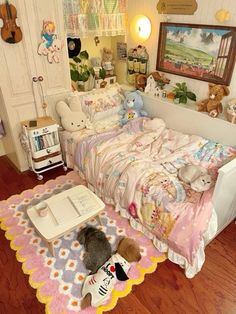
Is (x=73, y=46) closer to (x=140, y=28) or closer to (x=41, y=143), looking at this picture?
(x=140, y=28)

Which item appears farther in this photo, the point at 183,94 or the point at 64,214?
the point at 183,94

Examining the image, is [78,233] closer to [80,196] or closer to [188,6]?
[80,196]

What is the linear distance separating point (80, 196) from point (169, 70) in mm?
1775

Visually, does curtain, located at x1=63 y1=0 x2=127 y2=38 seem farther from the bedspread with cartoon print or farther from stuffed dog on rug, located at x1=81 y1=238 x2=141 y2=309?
stuffed dog on rug, located at x1=81 y1=238 x2=141 y2=309

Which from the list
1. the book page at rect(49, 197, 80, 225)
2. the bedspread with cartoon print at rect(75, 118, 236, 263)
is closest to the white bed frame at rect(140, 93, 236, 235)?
the bedspread with cartoon print at rect(75, 118, 236, 263)

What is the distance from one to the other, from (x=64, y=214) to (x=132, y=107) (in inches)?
62.1

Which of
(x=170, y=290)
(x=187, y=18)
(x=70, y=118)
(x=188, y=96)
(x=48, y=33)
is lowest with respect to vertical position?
(x=170, y=290)

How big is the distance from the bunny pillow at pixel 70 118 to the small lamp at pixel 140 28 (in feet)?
4.00

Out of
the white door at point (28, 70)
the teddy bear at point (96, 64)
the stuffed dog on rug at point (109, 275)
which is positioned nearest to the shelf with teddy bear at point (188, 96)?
the teddy bear at point (96, 64)

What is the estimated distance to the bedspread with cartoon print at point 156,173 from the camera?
1.74 meters

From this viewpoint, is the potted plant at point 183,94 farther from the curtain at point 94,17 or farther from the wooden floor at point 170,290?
the wooden floor at point 170,290

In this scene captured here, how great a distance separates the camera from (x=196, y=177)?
6.44 ft

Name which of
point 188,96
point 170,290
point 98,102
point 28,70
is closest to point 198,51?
point 188,96

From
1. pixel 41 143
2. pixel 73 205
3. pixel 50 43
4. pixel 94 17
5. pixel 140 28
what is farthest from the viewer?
pixel 140 28
